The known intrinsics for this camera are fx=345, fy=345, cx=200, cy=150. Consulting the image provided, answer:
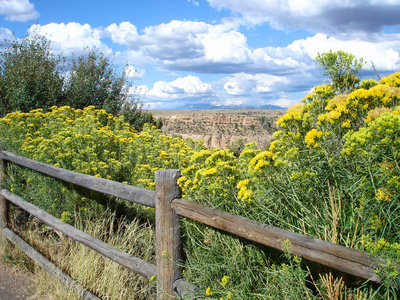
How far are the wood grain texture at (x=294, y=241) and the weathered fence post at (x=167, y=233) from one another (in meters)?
0.11

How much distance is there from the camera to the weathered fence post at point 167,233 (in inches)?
115

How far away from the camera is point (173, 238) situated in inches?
117

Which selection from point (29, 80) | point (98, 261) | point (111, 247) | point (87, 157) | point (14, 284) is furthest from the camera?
point (29, 80)

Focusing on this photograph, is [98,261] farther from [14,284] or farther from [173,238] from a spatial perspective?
[173,238]

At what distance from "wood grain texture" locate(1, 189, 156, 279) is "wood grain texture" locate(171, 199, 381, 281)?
79 cm

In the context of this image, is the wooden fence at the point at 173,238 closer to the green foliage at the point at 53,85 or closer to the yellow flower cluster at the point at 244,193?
the yellow flower cluster at the point at 244,193

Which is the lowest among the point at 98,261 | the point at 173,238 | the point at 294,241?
the point at 98,261

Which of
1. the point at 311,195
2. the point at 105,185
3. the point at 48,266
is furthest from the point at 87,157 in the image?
the point at 311,195

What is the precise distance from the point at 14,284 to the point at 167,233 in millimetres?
3037

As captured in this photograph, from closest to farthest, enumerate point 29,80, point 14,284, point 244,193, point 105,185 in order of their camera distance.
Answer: point 244,193 → point 105,185 → point 14,284 → point 29,80

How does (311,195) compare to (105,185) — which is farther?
(105,185)

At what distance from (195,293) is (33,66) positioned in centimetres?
1095

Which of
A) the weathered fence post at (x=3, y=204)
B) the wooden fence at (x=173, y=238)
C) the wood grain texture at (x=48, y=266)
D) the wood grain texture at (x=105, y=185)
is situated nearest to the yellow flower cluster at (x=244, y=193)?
the wooden fence at (x=173, y=238)

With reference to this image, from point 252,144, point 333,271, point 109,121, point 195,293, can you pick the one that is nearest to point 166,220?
point 195,293
